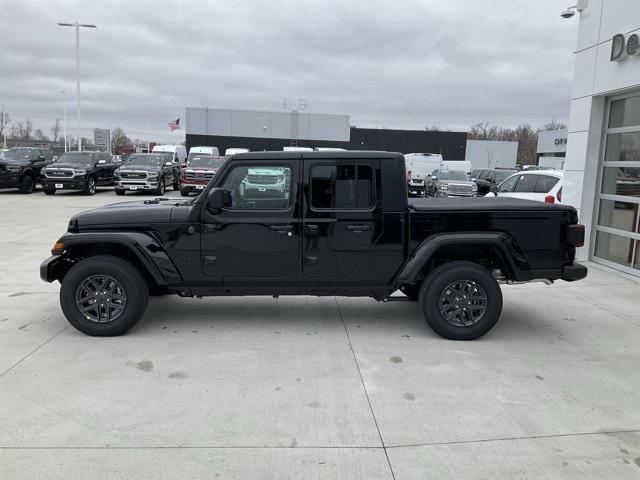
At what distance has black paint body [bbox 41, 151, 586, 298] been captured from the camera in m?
4.98

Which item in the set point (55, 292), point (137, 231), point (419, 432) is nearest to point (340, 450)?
point (419, 432)

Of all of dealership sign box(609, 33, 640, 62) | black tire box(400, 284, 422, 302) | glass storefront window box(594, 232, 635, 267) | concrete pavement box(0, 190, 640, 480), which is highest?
dealership sign box(609, 33, 640, 62)

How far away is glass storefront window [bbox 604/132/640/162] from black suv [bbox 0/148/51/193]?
2135 cm

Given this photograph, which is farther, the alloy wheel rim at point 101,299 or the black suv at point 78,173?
the black suv at point 78,173

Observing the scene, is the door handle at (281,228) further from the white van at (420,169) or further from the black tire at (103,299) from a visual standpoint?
the white van at (420,169)

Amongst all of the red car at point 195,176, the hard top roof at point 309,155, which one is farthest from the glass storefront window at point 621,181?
the red car at point 195,176

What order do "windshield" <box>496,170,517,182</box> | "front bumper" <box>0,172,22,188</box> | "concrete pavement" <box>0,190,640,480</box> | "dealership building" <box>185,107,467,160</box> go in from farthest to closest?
"dealership building" <box>185,107,467,160</box>, "windshield" <box>496,170,517,182</box>, "front bumper" <box>0,172,22,188</box>, "concrete pavement" <box>0,190,640,480</box>

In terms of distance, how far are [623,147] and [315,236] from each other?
21.4ft

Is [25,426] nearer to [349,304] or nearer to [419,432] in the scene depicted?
[419,432]

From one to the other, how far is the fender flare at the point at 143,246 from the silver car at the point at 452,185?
1734cm

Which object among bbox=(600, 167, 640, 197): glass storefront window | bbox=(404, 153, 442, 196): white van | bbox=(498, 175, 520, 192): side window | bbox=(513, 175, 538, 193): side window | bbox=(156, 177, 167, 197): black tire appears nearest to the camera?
bbox=(600, 167, 640, 197): glass storefront window

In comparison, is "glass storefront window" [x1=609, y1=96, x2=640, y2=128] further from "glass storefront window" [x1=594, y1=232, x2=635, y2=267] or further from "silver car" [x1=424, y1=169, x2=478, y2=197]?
"silver car" [x1=424, y1=169, x2=478, y2=197]

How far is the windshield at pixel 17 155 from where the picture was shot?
2227cm

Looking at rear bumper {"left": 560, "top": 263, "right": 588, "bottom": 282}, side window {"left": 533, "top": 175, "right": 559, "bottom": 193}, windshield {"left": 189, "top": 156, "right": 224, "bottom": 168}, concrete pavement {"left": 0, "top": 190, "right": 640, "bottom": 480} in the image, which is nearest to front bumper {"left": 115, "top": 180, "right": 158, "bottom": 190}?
A: windshield {"left": 189, "top": 156, "right": 224, "bottom": 168}
